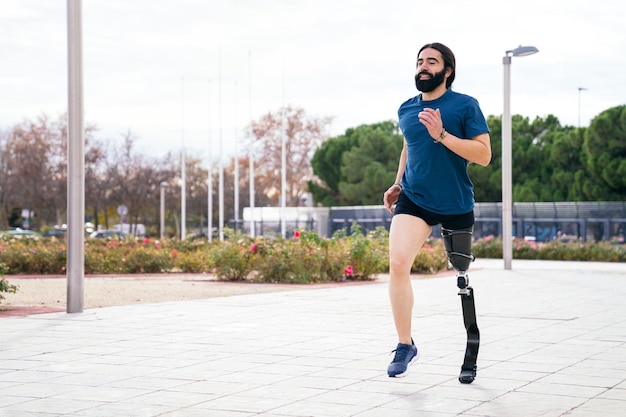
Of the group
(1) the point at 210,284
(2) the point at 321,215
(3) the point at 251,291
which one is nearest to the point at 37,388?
(3) the point at 251,291

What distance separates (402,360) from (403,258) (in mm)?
650

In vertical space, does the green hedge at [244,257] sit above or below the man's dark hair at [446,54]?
below

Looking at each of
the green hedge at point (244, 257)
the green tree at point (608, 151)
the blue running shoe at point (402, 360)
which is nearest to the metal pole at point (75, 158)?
the green hedge at point (244, 257)

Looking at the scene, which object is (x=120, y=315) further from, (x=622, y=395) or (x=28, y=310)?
(x=622, y=395)

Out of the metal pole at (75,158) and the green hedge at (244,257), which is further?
the green hedge at (244,257)

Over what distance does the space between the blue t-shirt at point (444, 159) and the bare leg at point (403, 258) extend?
0.47 ft

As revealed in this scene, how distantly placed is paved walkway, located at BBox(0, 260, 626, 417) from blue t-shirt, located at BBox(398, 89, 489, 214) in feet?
3.59

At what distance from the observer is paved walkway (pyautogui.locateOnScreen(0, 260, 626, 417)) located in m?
5.73

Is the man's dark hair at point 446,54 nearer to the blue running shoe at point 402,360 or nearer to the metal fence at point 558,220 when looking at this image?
the blue running shoe at point 402,360

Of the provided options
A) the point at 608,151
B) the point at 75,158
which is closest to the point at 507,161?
the point at 75,158

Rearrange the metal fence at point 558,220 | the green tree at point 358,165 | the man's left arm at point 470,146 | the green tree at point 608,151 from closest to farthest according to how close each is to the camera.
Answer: the man's left arm at point 470,146
the metal fence at point 558,220
the green tree at point 608,151
the green tree at point 358,165

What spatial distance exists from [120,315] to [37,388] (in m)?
4.77

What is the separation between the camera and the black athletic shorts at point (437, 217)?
6.45 metres

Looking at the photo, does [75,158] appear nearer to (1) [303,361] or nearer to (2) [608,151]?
(1) [303,361]
